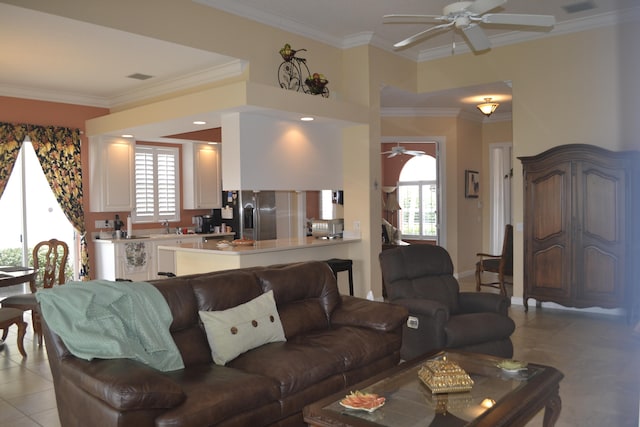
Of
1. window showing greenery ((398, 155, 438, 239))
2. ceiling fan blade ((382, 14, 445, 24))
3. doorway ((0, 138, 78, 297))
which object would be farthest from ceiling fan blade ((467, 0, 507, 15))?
window showing greenery ((398, 155, 438, 239))

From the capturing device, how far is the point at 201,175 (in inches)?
353

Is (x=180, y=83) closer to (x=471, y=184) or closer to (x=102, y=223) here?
(x=102, y=223)

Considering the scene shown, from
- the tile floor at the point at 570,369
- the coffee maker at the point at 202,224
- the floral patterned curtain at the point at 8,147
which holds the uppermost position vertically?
the floral patterned curtain at the point at 8,147

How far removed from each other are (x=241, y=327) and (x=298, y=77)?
3.90 m

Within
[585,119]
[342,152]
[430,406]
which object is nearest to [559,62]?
[585,119]

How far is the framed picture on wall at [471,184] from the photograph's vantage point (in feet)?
32.2

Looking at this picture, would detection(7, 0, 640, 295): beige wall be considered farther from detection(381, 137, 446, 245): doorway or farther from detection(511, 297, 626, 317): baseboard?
detection(381, 137, 446, 245): doorway

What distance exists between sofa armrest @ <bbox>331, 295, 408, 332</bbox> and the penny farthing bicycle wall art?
10.2 ft

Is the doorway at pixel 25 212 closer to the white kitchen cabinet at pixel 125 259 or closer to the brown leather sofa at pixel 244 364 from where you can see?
the white kitchen cabinet at pixel 125 259

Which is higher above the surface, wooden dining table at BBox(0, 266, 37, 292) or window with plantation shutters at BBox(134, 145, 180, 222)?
window with plantation shutters at BBox(134, 145, 180, 222)

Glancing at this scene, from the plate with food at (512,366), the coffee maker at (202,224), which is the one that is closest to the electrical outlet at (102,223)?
the coffee maker at (202,224)

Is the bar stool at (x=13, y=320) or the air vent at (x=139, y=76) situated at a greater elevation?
the air vent at (x=139, y=76)

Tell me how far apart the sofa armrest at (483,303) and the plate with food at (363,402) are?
2271 millimetres

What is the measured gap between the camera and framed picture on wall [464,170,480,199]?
9.80 meters
